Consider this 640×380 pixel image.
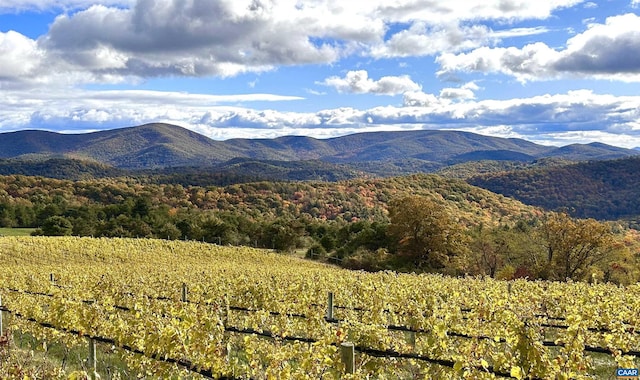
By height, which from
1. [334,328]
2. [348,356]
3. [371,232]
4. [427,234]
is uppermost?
[348,356]

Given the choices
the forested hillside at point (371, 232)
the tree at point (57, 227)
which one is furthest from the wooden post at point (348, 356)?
the tree at point (57, 227)

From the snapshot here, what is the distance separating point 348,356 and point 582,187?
164116mm

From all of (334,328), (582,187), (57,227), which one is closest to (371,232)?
(57,227)

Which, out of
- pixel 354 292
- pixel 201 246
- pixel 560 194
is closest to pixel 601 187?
pixel 560 194

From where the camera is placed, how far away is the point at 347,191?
329 feet

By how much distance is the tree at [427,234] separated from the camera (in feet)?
127

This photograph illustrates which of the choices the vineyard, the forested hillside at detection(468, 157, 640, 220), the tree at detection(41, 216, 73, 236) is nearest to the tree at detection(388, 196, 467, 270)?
the vineyard

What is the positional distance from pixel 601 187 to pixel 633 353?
162m

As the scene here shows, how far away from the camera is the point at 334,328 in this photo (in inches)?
240

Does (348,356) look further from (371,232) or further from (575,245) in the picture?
(371,232)

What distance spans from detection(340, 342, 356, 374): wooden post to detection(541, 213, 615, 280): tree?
32.5 m

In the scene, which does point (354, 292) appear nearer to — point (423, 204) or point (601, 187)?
point (423, 204)

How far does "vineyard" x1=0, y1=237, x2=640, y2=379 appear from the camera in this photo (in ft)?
18.0

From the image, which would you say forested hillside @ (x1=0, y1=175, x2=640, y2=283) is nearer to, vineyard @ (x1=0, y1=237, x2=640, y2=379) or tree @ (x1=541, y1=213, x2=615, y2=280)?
tree @ (x1=541, y1=213, x2=615, y2=280)
